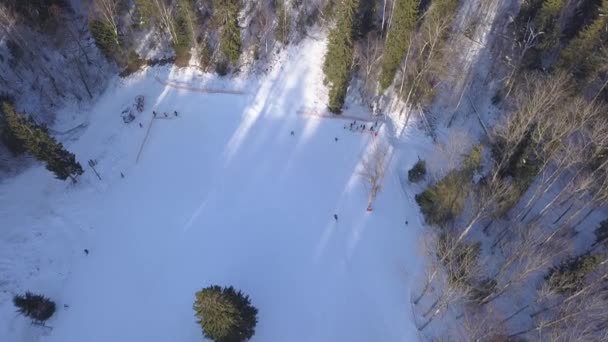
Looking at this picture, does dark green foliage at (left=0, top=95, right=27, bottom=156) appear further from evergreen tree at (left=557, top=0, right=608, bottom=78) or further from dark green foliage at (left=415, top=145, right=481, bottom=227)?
evergreen tree at (left=557, top=0, right=608, bottom=78)

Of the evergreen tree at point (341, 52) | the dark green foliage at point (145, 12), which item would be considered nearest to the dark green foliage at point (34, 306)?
the evergreen tree at point (341, 52)

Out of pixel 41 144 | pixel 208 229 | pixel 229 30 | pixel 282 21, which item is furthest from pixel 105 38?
pixel 208 229

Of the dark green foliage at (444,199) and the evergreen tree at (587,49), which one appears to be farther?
the evergreen tree at (587,49)

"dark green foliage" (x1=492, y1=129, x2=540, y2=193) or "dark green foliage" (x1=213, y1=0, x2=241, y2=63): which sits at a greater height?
"dark green foliage" (x1=213, y1=0, x2=241, y2=63)

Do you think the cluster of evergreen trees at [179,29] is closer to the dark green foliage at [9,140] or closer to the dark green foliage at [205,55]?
the dark green foliage at [205,55]

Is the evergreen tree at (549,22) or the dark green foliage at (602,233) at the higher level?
the evergreen tree at (549,22)

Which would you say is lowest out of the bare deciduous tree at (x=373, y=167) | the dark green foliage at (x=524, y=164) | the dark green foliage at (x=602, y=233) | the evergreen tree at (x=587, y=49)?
the dark green foliage at (x=602, y=233)

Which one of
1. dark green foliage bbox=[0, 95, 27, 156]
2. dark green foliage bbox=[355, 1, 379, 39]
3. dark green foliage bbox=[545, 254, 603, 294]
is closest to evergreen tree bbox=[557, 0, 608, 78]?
dark green foliage bbox=[545, 254, 603, 294]

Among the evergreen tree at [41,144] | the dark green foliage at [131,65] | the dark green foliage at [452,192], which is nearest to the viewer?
the evergreen tree at [41,144]
